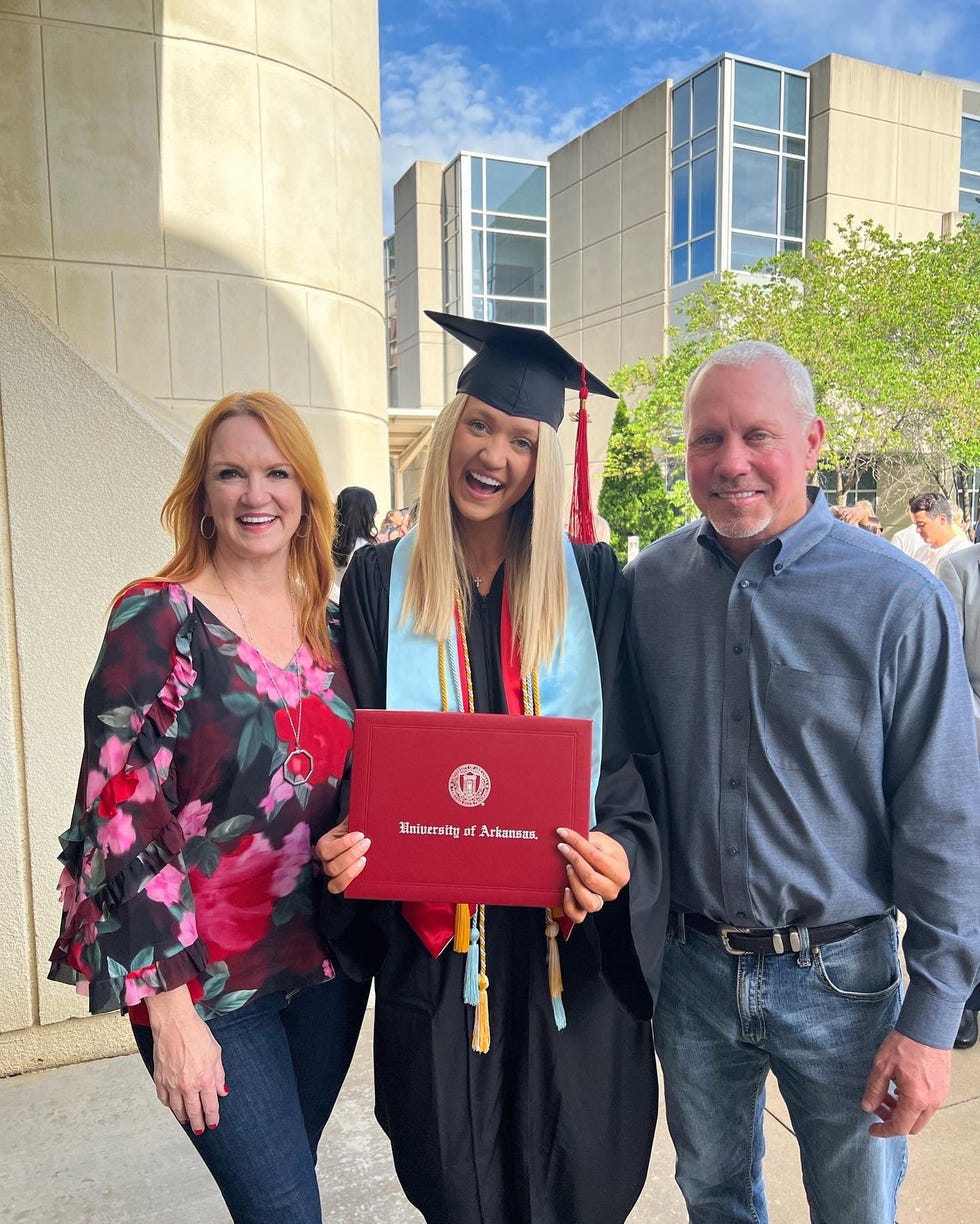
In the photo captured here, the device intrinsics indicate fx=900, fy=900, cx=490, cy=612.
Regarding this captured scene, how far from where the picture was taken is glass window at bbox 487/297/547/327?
29.6 meters

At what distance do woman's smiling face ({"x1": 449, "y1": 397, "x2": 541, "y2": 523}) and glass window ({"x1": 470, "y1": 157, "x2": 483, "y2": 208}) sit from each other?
98.7ft

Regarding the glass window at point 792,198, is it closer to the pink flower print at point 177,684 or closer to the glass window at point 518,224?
the glass window at point 518,224

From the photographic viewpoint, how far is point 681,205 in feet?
79.2

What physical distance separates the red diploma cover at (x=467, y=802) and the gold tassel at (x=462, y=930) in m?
0.17

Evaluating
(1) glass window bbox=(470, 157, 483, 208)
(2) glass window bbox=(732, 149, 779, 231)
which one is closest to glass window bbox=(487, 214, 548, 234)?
(1) glass window bbox=(470, 157, 483, 208)

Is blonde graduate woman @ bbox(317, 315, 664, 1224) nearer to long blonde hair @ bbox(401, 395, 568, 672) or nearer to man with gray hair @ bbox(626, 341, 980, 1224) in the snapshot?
long blonde hair @ bbox(401, 395, 568, 672)

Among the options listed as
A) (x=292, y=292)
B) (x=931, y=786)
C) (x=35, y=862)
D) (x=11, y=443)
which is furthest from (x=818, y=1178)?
(x=292, y=292)

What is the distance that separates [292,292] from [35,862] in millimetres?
8321

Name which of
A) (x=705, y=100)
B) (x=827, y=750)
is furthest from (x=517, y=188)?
(x=827, y=750)

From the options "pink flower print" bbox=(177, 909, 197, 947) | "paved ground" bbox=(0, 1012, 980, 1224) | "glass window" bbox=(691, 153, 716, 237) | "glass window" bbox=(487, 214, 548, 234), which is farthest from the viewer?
"glass window" bbox=(487, 214, 548, 234)

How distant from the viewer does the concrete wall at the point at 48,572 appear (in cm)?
267

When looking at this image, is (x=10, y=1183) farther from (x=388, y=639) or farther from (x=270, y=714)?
(x=388, y=639)

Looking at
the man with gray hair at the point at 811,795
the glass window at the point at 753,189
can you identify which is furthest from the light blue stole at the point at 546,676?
the glass window at the point at 753,189

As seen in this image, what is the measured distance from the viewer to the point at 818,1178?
66.7 inches
